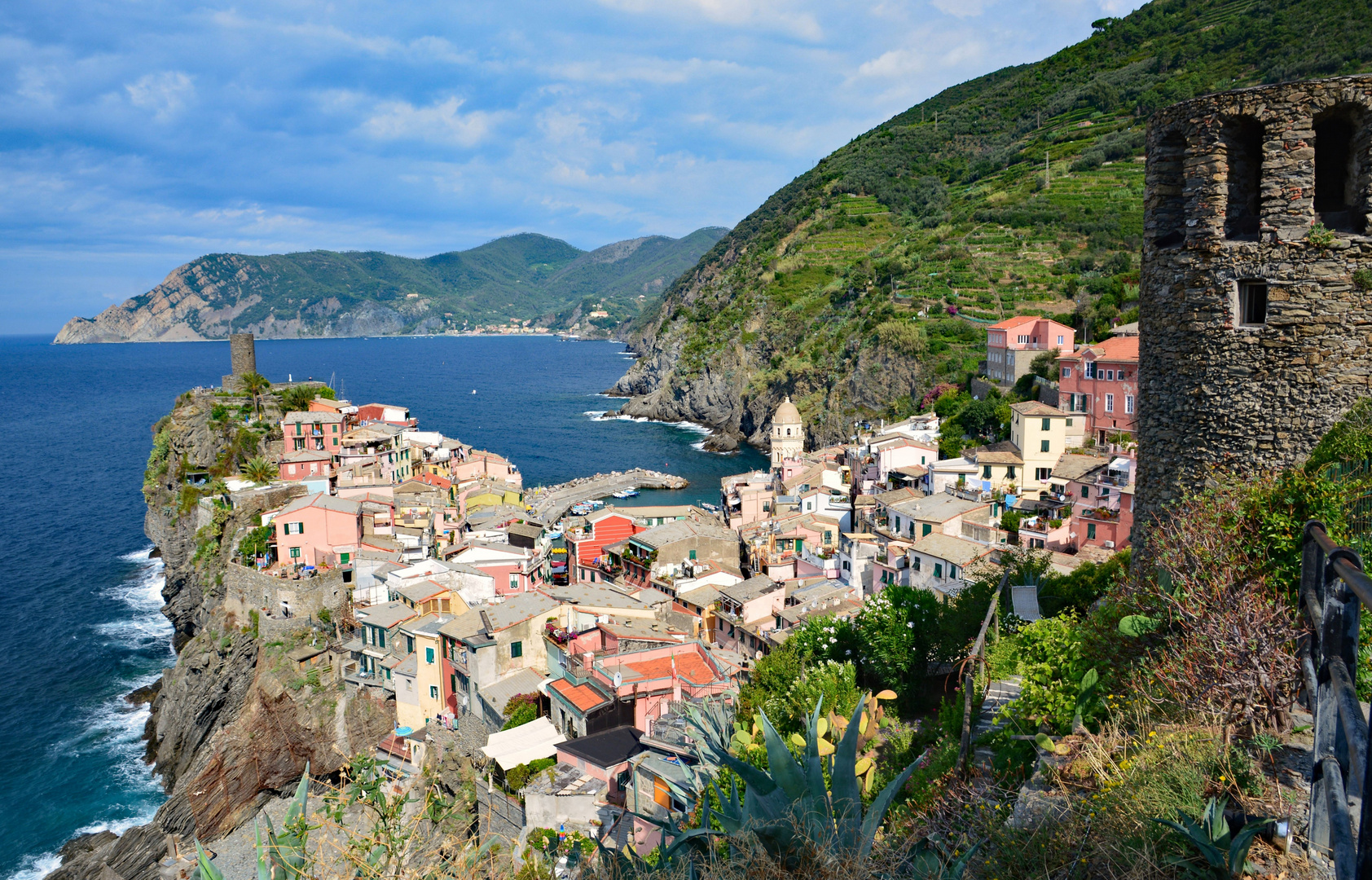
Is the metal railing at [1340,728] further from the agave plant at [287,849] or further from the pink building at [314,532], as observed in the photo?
the pink building at [314,532]

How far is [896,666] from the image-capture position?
50.0 feet

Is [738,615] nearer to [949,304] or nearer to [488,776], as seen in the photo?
[488,776]

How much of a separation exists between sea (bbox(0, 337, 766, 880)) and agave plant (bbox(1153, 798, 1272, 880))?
27.7 metres

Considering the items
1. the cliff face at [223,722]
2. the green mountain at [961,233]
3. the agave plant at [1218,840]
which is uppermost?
the green mountain at [961,233]

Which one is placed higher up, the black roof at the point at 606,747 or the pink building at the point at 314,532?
the pink building at the point at 314,532

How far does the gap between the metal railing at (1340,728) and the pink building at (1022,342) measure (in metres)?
47.3

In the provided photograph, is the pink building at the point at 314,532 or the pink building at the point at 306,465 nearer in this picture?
the pink building at the point at 314,532

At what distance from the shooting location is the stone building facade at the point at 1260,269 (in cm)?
628

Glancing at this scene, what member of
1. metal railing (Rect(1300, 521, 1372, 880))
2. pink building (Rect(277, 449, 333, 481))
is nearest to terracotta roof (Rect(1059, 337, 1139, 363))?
metal railing (Rect(1300, 521, 1372, 880))

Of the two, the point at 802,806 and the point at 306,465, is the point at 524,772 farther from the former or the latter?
the point at 306,465

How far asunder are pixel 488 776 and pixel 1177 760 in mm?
15716

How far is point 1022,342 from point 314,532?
1590 inches

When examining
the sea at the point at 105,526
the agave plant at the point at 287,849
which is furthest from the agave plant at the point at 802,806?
the sea at the point at 105,526

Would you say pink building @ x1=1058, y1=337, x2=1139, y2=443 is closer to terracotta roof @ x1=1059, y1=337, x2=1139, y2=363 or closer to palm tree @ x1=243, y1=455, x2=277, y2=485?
terracotta roof @ x1=1059, y1=337, x2=1139, y2=363
